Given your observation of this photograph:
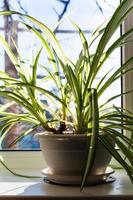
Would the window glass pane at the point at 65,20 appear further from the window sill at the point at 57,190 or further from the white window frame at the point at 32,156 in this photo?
the window sill at the point at 57,190

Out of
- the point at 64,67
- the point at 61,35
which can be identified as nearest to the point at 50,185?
the point at 64,67

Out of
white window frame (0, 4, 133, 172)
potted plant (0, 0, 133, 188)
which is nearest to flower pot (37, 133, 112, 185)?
potted plant (0, 0, 133, 188)

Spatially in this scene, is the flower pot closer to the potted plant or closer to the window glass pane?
the potted plant

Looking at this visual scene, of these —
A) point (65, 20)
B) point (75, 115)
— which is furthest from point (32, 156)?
point (65, 20)

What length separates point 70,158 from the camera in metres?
1.01

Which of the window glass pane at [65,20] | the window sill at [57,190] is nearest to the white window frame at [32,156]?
the window glass pane at [65,20]

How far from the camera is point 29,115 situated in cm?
112

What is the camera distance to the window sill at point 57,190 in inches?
37.2

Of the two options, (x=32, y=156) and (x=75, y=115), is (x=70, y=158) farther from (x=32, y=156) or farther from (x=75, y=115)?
(x=32, y=156)

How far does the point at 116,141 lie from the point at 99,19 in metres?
0.53

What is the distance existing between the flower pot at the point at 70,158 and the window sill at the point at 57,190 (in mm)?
25

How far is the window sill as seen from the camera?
94cm

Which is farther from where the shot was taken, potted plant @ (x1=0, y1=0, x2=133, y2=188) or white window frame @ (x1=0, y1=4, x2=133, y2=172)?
white window frame @ (x1=0, y1=4, x2=133, y2=172)

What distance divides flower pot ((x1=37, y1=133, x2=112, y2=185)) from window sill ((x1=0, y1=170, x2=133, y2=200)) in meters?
0.02
